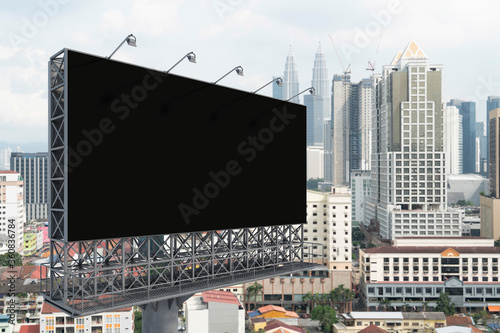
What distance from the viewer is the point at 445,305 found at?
194 feet

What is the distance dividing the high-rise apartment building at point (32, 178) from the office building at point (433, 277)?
117 m

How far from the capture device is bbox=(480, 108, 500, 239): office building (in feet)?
304

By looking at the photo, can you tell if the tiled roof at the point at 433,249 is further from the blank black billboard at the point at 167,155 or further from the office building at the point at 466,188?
the office building at the point at 466,188

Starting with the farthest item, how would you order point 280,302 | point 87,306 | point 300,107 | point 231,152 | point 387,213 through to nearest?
point 387,213
point 280,302
point 300,107
point 231,152
point 87,306

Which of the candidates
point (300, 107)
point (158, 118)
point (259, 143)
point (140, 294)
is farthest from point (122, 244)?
point (300, 107)

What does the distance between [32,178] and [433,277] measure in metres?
126

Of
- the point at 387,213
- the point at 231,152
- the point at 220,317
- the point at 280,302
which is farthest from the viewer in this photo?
the point at 387,213

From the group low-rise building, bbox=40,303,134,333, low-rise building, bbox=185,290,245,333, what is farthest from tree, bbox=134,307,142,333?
low-rise building, bbox=185,290,245,333

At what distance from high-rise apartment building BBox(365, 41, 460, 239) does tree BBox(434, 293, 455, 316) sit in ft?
90.7

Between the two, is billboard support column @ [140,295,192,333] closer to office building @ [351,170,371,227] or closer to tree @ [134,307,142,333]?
tree @ [134,307,142,333]

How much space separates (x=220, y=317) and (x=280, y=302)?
69.3 ft

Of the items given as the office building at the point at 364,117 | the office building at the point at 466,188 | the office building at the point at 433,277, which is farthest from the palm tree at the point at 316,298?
the office building at the point at 364,117

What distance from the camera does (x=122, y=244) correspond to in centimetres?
1445

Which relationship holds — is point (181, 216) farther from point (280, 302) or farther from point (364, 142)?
point (364, 142)
